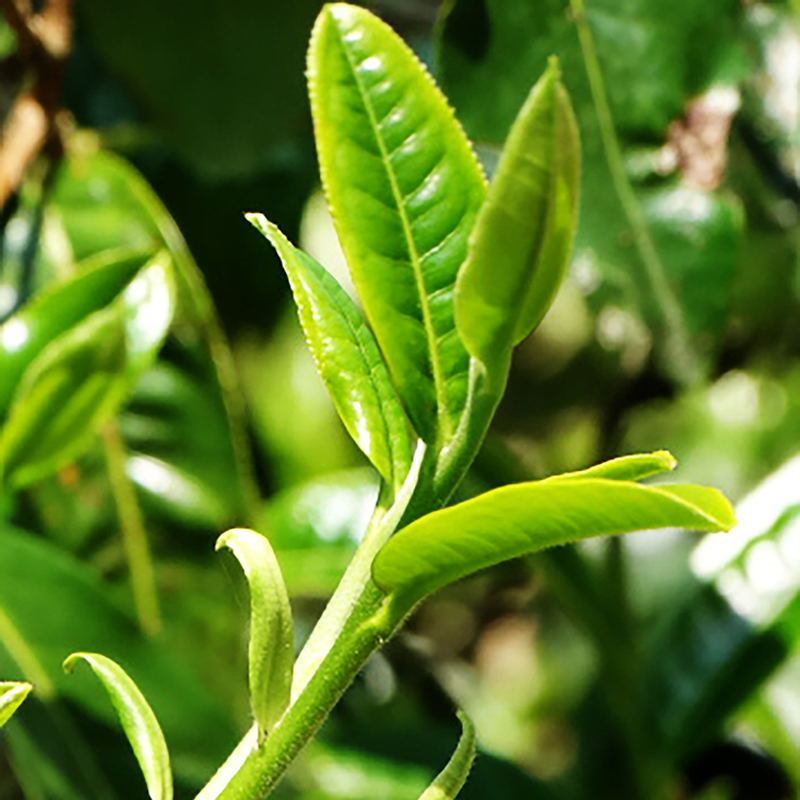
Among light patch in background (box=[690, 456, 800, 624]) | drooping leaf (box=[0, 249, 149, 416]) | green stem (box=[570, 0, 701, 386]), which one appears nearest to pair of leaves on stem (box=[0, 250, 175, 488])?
drooping leaf (box=[0, 249, 149, 416])

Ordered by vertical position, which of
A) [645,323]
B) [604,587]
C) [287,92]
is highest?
[287,92]

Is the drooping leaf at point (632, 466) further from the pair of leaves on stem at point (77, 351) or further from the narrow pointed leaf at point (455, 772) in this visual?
the pair of leaves on stem at point (77, 351)

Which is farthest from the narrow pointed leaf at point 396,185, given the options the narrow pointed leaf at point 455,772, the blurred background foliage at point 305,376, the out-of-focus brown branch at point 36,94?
the out-of-focus brown branch at point 36,94

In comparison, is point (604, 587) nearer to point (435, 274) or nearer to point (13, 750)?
point (13, 750)

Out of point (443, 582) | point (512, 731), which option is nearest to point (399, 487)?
point (443, 582)

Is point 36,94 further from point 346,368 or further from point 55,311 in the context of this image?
point 346,368

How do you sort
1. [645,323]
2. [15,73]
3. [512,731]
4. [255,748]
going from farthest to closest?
[512,731], [15,73], [645,323], [255,748]

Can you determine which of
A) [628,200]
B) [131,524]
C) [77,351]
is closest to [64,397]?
[77,351]
